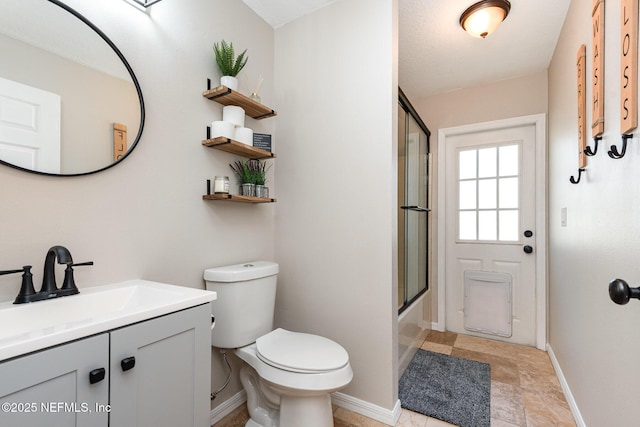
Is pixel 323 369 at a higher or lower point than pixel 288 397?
higher

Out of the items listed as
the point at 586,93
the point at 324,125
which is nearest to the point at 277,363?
the point at 324,125

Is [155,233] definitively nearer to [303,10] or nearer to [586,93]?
[303,10]

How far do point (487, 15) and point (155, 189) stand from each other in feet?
7.16

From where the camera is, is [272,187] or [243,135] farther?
[272,187]

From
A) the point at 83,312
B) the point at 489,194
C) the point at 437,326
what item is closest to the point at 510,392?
the point at 437,326

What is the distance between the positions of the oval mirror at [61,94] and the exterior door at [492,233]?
9.08 ft

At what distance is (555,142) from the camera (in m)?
2.35

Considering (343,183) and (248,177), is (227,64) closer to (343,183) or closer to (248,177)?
(248,177)

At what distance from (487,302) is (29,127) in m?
3.37

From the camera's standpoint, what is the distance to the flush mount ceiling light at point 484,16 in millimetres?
1880

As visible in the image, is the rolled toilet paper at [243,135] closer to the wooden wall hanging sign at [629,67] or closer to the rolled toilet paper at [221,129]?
the rolled toilet paper at [221,129]

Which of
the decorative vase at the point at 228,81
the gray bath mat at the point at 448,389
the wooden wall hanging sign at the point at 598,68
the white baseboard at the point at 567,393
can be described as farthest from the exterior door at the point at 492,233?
the decorative vase at the point at 228,81

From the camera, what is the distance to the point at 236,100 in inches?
66.0

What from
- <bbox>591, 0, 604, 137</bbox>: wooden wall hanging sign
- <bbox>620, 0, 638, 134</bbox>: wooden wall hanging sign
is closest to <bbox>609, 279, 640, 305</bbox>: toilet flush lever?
<bbox>620, 0, 638, 134</bbox>: wooden wall hanging sign
